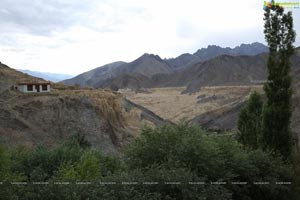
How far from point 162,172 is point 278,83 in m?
6.89

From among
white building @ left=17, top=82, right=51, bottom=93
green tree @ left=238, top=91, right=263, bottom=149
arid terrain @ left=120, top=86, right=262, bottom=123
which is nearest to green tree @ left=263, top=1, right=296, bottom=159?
green tree @ left=238, top=91, right=263, bottom=149

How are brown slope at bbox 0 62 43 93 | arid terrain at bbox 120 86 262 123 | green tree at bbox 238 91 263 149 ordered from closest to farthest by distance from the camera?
green tree at bbox 238 91 263 149, brown slope at bbox 0 62 43 93, arid terrain at bbox 120 86 262 123

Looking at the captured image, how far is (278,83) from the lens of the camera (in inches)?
556

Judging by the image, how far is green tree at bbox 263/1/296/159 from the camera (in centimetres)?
1391

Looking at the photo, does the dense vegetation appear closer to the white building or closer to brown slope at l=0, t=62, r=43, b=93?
the white building

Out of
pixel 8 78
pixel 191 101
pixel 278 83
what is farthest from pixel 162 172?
pixel 191 101

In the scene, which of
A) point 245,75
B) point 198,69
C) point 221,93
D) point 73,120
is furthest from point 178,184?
point 198,69

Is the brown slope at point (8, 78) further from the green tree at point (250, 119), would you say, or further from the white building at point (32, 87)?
the green tree at point (250, 119)

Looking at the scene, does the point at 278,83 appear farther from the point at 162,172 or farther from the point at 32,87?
the point at 32,87

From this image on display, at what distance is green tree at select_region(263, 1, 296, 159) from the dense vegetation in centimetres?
94

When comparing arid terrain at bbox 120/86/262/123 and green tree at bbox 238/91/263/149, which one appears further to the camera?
arid terrain at bbox 120/86/262/123

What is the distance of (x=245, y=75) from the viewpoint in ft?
399

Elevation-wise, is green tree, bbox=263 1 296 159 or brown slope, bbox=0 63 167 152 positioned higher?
green tree, bbox=263 1 296 159

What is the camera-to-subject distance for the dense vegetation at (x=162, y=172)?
26.7ft
